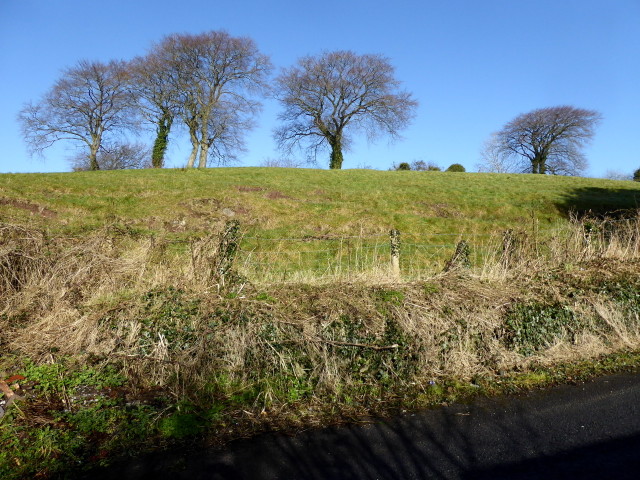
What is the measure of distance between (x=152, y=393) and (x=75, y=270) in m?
2.80

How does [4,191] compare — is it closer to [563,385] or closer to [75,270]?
[75,270]

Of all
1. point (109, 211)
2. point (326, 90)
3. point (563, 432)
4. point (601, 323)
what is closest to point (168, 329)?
point (563, 432)

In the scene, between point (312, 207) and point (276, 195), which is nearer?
point (312, 207)

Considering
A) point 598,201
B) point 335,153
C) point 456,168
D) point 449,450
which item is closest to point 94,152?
point 335,153

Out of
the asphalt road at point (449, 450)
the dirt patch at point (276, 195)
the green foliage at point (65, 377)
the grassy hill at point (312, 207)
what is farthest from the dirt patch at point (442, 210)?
the green foliage at point (65, 377)

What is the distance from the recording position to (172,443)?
14.4ft

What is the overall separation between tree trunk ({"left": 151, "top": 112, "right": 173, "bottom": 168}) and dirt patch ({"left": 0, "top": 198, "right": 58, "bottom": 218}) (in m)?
22.1

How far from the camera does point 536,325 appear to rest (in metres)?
6.74

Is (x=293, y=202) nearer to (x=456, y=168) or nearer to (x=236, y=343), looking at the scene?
(x=236, y=343)

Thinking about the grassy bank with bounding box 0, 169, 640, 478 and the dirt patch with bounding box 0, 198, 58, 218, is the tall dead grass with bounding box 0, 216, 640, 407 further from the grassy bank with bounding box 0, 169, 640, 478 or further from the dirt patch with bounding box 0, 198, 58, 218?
the dirt patch with bounding box 0, 198, 58, 218

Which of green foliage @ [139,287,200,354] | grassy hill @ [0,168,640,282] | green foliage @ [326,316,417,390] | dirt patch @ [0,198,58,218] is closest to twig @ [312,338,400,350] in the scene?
green foliage @ [326,316,417,390]

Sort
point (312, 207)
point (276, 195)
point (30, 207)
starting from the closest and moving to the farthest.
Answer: point (30, 207)
point (312, 207)
point (276, 195)

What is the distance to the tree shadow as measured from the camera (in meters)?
20.3

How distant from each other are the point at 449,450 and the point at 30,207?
17284mm
